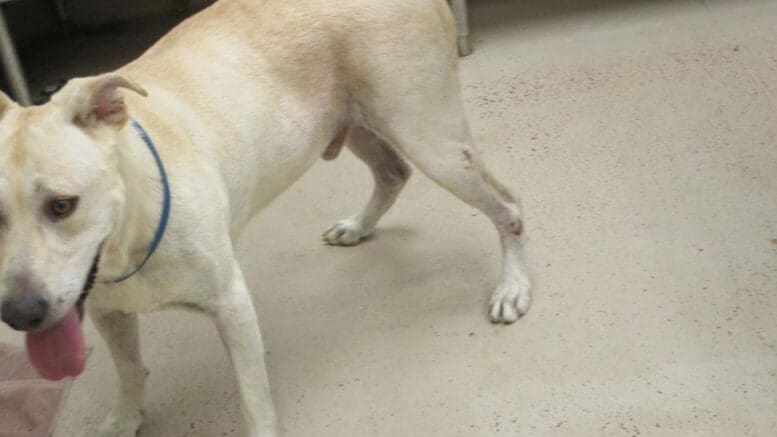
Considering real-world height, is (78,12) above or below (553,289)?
below

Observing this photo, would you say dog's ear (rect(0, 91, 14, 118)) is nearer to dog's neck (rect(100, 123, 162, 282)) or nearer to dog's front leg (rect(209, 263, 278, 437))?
dog's neck (rect(100, 123, 162, 282))

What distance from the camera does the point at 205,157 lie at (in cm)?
193

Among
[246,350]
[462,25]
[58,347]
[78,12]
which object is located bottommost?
[78,12]

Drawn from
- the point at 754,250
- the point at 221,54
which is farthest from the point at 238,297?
the point at 754,250

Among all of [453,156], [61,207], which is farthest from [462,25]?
[61,207]

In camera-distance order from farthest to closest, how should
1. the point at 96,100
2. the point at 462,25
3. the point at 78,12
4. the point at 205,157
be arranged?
the point at 78,12 → the point at 462,25 → the point at 205,157 → the point at 96,100

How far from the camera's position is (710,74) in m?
3.56

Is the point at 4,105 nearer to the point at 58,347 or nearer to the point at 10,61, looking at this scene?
the point at 58,347

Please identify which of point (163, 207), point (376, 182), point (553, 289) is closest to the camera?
point (163, 207)

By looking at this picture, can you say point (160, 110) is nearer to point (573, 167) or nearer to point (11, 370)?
point (11, 370)

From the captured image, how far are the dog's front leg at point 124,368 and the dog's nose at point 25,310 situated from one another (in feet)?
1.52

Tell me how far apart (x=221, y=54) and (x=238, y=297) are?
596 mm

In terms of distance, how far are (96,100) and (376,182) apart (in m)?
1.32

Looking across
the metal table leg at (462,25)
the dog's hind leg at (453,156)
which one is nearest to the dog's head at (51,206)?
the dog's hind leg at (453,156)
